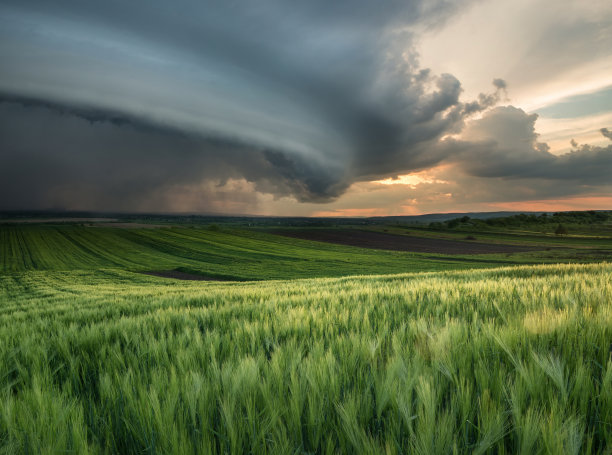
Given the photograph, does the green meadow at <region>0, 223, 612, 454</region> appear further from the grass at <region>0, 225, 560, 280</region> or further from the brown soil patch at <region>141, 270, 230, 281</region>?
the brown soil patch at <region>141, 270, 230, 281</region>

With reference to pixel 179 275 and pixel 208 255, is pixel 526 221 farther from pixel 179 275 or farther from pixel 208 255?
pixel 179 275

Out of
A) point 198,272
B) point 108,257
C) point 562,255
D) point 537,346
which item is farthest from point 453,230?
point 537,346

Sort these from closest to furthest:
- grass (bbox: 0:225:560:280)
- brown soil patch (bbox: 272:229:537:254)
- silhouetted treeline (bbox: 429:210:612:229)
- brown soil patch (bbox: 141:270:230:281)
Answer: brown soil patch (bbox: 141:270:230:281) → grass (bbox: 0:225:560:280) → brown soil patch (bbox: 272:229:537:254) → silhouetted treeline (bbox: 429:210:612:229)

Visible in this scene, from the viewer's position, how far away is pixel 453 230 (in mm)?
116000

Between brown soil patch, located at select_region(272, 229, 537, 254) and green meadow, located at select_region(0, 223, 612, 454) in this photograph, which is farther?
brown soil patch, located at select_region(272, 229, 537, 254)

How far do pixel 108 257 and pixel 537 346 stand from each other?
267 feet

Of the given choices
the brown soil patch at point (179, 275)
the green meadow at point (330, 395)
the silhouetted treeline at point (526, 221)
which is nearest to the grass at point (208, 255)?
the brown soil patch at point (179, 275)

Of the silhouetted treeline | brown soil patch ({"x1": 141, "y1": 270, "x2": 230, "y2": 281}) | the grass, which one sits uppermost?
the silhouetted treeline

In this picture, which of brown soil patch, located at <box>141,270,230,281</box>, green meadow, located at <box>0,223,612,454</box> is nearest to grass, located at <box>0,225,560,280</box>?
brown soil patch, located at <box>141,270,230,281</box>

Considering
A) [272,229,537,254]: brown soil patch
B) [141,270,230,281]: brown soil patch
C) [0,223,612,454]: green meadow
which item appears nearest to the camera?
[0,223,612,454]: green meadow

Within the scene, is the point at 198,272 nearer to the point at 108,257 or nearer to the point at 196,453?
the point at 108,257

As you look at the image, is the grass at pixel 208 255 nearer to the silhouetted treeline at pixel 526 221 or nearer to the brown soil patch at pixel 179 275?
the brown soil patch at pixel 179 275

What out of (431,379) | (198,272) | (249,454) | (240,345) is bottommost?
(198,272)

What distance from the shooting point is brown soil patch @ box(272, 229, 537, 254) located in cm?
7144
